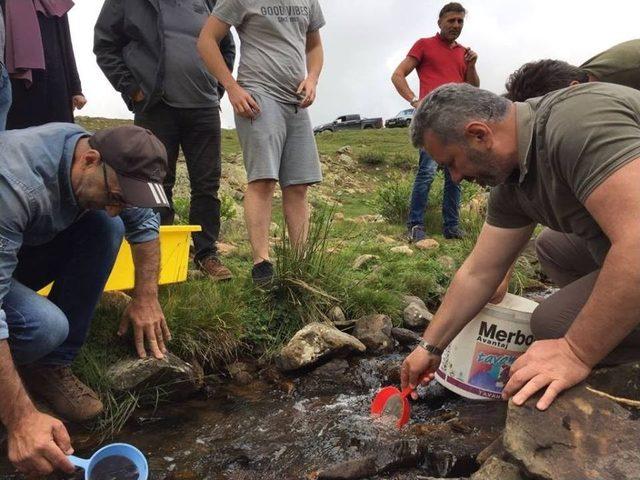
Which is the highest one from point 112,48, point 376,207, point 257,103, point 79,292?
point 112,48

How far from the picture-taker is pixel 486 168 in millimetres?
A: 2115

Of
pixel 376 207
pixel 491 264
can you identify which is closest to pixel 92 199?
pixel 491 264

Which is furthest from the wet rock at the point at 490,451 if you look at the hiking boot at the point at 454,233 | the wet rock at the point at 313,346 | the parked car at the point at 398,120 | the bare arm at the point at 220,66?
the parked car at the point at 398,120

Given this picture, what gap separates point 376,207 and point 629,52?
5086 mm

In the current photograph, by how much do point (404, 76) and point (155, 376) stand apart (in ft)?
12.1

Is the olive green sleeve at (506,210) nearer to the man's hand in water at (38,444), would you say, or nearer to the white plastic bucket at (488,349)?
the white plastic bucket at (488,349)

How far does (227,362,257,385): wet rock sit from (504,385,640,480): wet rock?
1.58 m

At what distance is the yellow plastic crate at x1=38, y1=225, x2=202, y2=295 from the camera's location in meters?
2.92

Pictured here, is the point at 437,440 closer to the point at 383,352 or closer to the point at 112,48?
the point at 383,352

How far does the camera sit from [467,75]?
5543mm

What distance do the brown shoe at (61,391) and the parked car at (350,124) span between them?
26.6 metres

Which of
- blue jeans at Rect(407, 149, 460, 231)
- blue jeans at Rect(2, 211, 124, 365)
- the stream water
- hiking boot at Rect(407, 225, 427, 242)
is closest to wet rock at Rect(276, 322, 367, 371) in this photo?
the stream water

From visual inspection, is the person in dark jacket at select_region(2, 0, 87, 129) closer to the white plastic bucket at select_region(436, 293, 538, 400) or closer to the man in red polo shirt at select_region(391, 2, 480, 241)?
the white plastic bucket at select_region(436, 293, 538, 400)

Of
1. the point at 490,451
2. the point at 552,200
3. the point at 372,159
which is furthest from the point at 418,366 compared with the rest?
the point at 372,159
